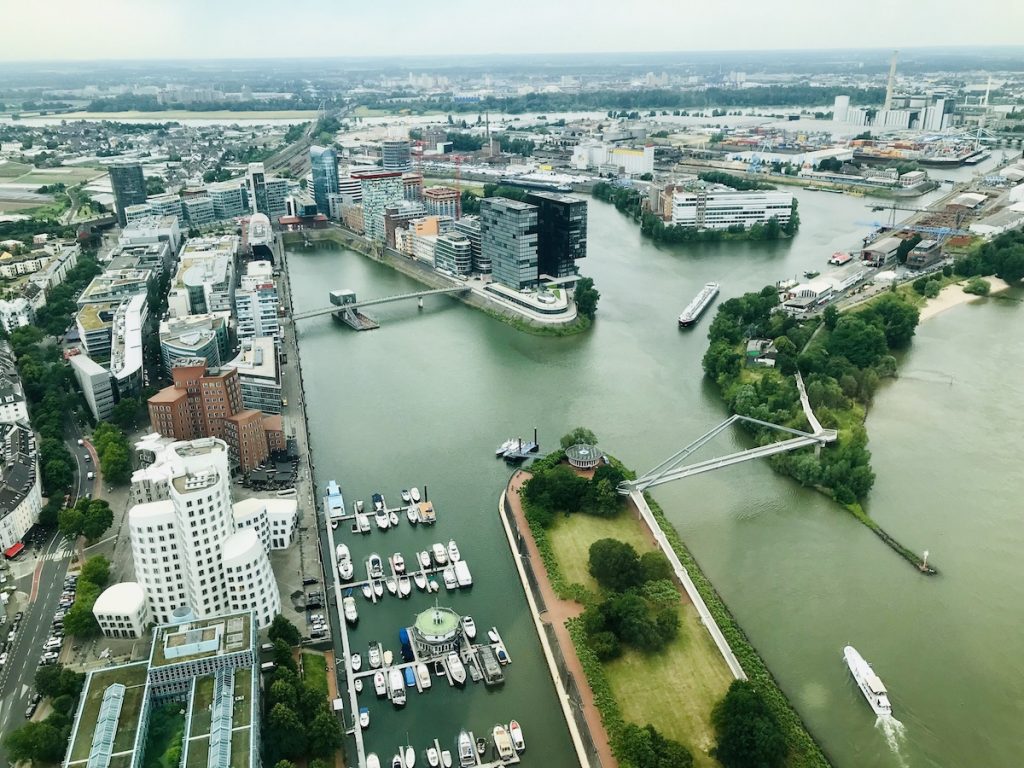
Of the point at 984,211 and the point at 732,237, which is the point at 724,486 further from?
the point at 984,211

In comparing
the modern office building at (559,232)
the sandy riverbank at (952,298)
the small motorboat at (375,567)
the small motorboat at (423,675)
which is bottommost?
the small motorboat at (423,675)

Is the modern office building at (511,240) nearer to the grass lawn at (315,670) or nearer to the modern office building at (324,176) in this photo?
the modern office building at (324,176)

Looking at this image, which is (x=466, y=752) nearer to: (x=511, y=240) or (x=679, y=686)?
(x=679, y=686)

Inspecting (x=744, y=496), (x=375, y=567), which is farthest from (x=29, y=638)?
(x=744, y=496)

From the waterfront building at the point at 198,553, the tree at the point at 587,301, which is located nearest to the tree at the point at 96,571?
the waterfront building at the point at 198,553

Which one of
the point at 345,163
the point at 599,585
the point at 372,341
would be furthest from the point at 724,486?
the point at 345,163

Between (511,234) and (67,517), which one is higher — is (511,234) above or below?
above
